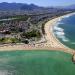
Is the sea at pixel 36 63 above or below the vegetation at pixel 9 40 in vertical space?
below

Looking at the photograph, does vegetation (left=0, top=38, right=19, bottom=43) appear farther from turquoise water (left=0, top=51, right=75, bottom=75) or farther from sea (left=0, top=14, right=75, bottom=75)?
turquoise water (left=0, top=51, right=75, bottom=75)

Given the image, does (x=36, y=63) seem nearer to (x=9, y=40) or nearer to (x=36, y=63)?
(x=36, y=63)

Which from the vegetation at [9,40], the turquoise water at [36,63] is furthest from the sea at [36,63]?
the vegetation at [9,40]

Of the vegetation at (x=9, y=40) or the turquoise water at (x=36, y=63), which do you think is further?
the vegetation at (x=9, y=40)

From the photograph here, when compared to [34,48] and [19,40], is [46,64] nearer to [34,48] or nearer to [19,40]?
[34,48]

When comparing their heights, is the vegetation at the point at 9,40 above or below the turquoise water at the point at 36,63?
above

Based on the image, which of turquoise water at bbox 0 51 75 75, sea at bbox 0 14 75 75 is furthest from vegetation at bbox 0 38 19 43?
turquoise water at bbox 0 51 75 75

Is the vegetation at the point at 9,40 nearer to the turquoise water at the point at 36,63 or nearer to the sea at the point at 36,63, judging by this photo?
the sea at the point at 36,63

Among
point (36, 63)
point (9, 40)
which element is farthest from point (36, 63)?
point (9, 40)
